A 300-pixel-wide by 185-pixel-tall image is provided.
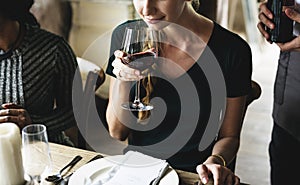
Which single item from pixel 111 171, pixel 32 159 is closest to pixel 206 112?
pixel 111 171

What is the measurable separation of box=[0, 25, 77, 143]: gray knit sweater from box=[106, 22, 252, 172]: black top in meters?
0.26

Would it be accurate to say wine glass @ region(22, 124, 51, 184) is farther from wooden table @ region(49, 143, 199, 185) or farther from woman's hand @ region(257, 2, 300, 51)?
woman's hand @ region(257, 2, 300, 51)

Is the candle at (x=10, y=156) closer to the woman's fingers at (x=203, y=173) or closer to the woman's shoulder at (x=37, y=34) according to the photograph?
the woman's fingers at (x=203, y=173)

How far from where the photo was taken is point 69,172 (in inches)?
46.6

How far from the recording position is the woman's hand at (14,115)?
1.34 metres

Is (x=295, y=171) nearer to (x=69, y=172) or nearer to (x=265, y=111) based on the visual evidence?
(x=69, y=172)

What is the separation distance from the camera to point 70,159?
1.25 meters

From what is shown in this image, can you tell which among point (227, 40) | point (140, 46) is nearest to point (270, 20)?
point (227, 40)

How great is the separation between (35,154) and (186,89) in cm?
58

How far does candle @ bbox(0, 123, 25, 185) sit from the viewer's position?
1074mm

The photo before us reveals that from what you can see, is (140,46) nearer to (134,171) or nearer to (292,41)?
(134,171)

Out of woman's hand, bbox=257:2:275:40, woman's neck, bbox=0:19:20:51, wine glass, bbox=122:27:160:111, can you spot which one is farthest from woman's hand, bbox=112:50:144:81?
woman's neck, bbox=0:19:20:51

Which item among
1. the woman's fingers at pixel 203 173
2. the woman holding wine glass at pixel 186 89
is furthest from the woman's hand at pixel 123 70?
the woman's fingers at pixel 203 173

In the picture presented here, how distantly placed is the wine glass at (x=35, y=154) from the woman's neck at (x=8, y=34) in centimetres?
A: 62
